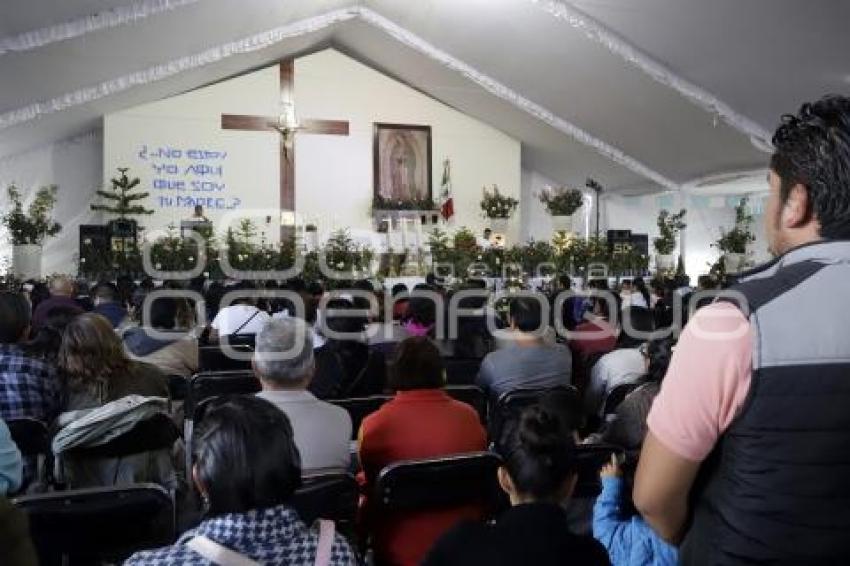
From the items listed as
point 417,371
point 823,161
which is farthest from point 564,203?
point 823,161

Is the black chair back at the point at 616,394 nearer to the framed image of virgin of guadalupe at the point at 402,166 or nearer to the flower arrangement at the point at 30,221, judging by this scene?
the flower arrangement at the point at 30,221

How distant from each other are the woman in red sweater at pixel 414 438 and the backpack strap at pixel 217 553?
1.12 metres

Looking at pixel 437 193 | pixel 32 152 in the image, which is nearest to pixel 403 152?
pixel 437 193

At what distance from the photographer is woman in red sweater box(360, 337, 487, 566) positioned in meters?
2.28

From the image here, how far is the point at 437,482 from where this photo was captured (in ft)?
7.23

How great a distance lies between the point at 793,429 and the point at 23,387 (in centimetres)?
272

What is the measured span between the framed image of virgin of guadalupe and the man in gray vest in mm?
13318

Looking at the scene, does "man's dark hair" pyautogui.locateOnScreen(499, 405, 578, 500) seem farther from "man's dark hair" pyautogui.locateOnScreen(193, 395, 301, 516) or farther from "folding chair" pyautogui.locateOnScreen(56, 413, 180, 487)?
"folding chair" pyautogui.locateOnScreen(56, 413, 180, 487)

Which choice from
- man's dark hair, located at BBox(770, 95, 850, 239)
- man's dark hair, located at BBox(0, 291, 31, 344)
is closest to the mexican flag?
man's dark hair, located at BBox(0, 291, 31, 344)

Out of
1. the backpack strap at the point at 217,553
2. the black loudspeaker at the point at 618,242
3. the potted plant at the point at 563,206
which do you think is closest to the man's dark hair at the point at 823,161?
the backpack strap at the point at 217,553

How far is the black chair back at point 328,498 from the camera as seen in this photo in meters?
2.05

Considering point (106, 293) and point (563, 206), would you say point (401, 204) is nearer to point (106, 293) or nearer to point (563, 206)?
point (563, 206)

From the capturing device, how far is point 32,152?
43.0 ft

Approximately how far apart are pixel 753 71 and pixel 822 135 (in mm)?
9183
